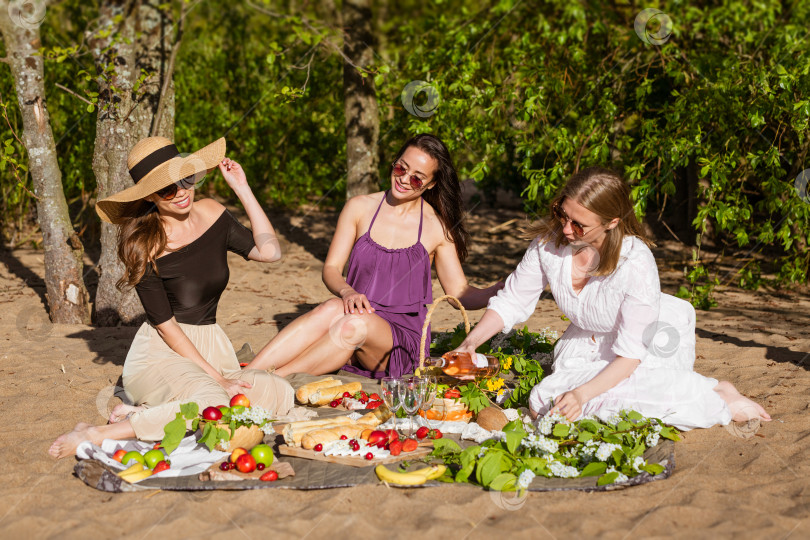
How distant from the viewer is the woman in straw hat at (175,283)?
12.2 ft

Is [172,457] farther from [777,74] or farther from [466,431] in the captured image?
[777,74]

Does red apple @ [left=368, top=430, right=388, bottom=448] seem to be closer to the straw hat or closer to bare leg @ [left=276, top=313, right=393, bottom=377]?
bare leg @ [left=276, top=313, right=393, bottom=377]

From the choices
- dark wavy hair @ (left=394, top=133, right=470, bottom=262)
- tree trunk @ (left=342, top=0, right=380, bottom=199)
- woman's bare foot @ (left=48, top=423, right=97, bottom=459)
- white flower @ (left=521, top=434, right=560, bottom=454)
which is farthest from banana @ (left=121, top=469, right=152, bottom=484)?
tree trunk @ (left=342, top=0, right=380, bottom=199)

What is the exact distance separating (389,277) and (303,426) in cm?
128

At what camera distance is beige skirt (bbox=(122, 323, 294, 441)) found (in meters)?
3.65

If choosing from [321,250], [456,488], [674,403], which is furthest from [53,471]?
[321,250]

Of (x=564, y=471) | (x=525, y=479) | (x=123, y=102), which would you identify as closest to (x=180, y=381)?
(x=525, y=479)

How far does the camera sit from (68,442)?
11.4 feet

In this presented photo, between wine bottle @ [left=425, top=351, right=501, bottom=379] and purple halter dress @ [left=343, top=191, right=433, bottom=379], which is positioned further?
purple halter dress @ [left=343, top=191, right=433, bottom=379]

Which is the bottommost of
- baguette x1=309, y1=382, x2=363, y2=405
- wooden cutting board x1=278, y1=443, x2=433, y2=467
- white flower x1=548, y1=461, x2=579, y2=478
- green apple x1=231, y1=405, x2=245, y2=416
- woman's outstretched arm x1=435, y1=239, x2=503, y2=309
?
baguette x1=309, y1=382, x2=363, y2=405

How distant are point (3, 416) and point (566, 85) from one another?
546cm

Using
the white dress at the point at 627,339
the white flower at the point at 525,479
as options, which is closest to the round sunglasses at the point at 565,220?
the white dress at the point at 627,339

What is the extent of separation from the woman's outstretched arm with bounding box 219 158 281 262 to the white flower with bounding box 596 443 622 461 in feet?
6.34

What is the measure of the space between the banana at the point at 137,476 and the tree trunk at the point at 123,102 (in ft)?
8.78
